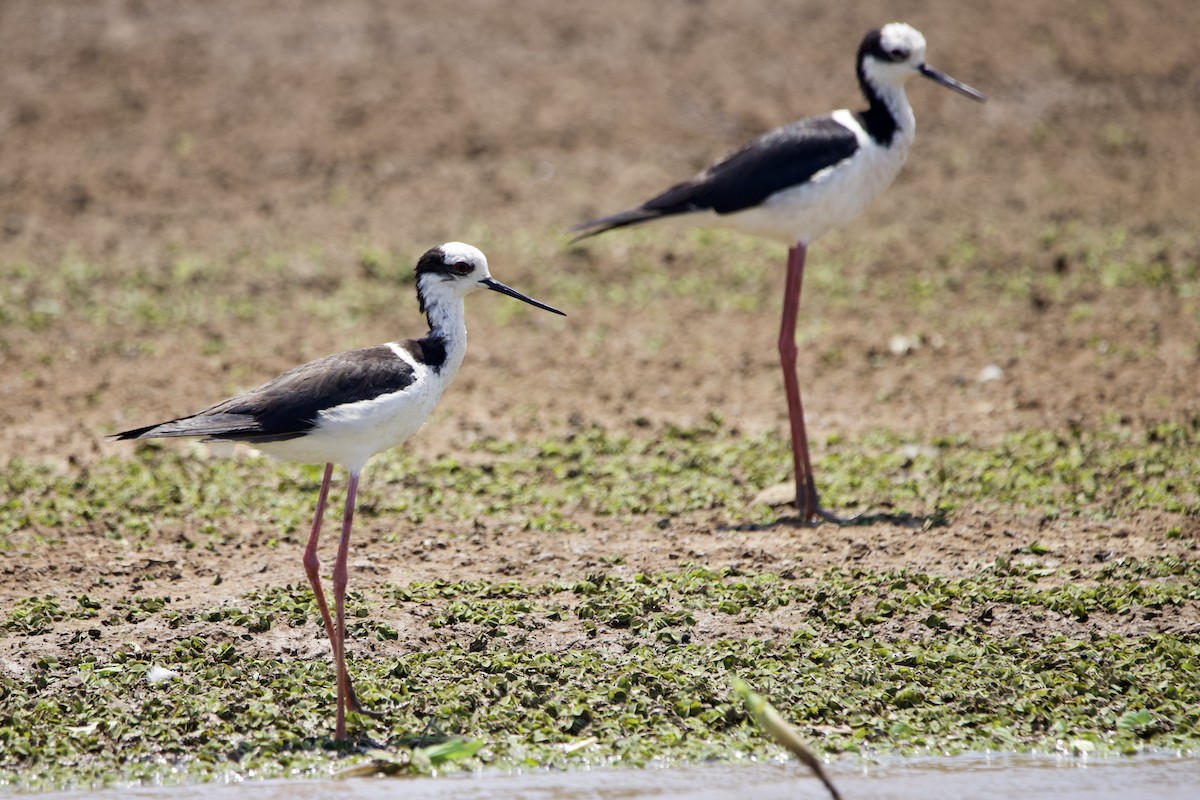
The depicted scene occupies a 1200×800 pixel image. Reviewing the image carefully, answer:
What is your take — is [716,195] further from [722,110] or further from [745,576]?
[722,110]

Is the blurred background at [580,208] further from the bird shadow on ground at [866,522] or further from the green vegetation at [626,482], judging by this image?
the bird shadow on ground at [866,522]

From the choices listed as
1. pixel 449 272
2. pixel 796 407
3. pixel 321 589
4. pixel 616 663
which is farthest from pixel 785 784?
pixel 796 407

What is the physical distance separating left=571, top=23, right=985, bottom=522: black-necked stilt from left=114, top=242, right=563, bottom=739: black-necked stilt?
7.04 feet

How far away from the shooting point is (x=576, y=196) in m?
12.0

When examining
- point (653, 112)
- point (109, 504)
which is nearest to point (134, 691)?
point (109, 504)

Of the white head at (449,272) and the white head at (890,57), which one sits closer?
the white head at (449,272)

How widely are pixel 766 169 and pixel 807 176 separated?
0.22 m

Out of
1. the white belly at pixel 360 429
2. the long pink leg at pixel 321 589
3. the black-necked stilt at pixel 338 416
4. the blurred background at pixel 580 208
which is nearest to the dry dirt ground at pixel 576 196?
the blurred background at pixel 580 208

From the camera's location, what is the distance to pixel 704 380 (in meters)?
9.30

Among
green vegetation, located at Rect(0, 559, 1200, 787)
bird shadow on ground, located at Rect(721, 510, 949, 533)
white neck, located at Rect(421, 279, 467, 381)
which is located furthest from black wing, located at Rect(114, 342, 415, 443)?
bird shadow on ground, located at Rect(721, 510, 949, 533)

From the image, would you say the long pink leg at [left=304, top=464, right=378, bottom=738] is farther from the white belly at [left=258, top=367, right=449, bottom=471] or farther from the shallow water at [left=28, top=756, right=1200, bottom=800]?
the shallow water at [left=28, top=756, right=1200, bottom=800]

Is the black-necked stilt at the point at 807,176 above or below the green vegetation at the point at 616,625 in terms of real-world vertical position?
above

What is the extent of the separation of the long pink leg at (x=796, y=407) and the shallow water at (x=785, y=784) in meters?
2.02

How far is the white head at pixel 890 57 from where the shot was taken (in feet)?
25.7
